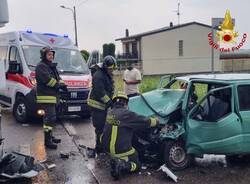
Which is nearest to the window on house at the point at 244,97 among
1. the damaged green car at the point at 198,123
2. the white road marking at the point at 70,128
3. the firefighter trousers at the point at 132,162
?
the damaged green car at the point at 198,123

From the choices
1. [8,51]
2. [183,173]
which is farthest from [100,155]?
[8,51]

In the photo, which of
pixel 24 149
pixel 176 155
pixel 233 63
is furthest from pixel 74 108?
pixel 233 63

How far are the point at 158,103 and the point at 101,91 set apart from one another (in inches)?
40.6

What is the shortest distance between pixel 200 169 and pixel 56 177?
2.30 meters

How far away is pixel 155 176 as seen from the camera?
609cm

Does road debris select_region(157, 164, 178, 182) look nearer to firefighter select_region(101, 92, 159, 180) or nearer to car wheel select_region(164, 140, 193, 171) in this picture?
car wheel select_region(164, 140, 193, 171)

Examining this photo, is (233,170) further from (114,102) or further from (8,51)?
(8,51)

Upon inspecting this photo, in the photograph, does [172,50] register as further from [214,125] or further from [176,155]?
[214,125]

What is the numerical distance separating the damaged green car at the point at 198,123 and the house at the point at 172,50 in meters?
34.9

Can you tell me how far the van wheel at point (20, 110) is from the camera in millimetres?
10398

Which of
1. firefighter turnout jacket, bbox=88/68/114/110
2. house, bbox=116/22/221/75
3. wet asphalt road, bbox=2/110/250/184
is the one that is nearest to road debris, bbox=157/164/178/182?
wet asphalt road, bbox=2/110/250/184

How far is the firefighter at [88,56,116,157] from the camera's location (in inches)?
276

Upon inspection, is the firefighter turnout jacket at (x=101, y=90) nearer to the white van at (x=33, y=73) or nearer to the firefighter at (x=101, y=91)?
the firefighter at (x=101, y=91)

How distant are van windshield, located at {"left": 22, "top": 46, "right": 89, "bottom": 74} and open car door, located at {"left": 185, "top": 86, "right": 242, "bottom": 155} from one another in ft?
17.7
